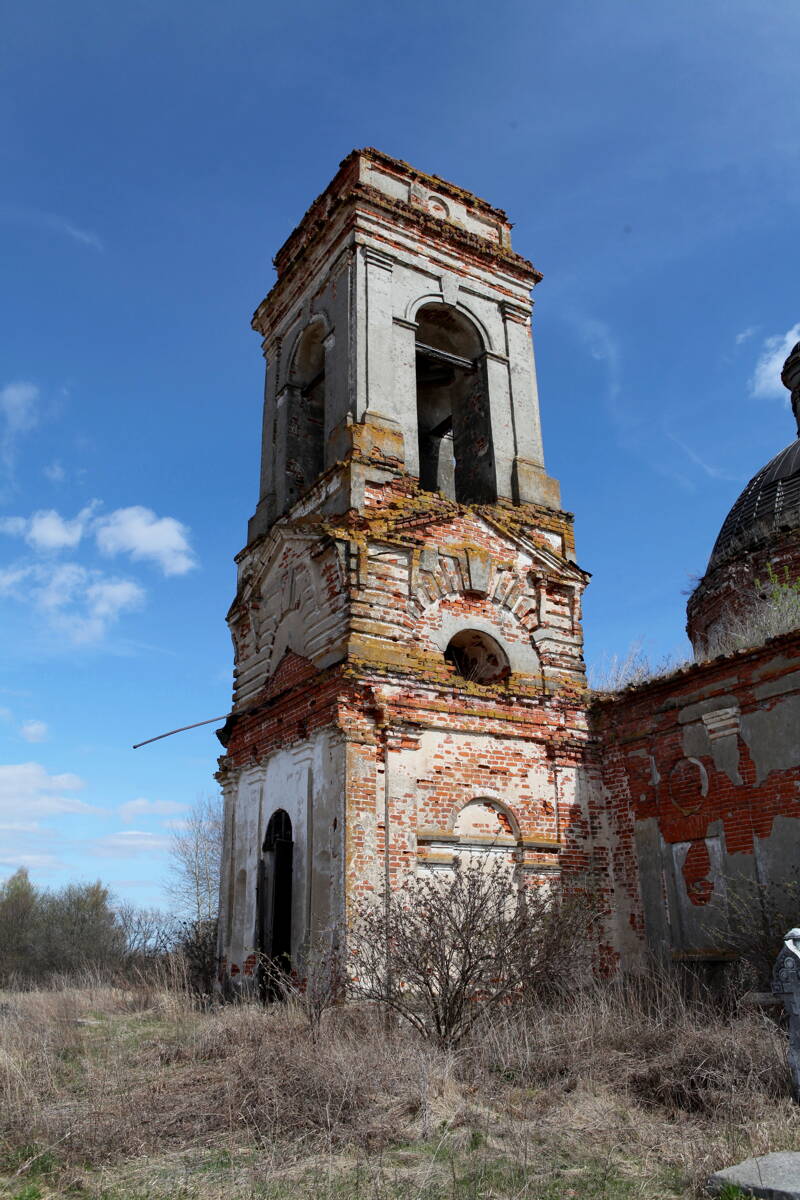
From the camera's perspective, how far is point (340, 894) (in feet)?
29.8

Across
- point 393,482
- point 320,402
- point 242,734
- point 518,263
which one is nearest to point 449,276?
point 518,263

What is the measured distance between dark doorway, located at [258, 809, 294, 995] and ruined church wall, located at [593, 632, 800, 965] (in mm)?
3785

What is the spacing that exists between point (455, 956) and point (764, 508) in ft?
42.2

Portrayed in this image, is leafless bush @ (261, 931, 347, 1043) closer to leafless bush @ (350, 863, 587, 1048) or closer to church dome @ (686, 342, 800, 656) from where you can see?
leafless bush @ (350, 863, 587, 1048)

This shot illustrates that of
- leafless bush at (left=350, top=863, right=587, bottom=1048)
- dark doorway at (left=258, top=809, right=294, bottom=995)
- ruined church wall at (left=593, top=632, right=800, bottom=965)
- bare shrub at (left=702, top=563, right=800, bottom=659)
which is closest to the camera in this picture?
leafless bush at (left=350, top=863, right=587, bottom=1048)

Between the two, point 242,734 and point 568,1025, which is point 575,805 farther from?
point 242,734

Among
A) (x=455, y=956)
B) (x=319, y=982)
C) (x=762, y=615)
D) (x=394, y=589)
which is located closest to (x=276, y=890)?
(x=319, y=982)

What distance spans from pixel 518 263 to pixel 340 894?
32.6 feet

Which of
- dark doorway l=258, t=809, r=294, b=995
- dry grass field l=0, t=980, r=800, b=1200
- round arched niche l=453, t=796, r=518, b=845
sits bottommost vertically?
dry grass field l=0, t=980, r=800, b=1200

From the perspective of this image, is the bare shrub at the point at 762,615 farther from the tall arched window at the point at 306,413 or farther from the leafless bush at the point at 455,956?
the tall arched window at the point at 306,413

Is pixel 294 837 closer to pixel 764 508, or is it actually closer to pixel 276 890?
pixel 276 890

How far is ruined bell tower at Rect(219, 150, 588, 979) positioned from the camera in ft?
32.3

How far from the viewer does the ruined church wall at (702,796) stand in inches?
355

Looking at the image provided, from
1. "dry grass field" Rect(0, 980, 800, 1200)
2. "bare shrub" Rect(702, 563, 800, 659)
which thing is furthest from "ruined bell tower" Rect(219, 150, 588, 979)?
"bare shrub" Rect(702, 563, 800, 659)
